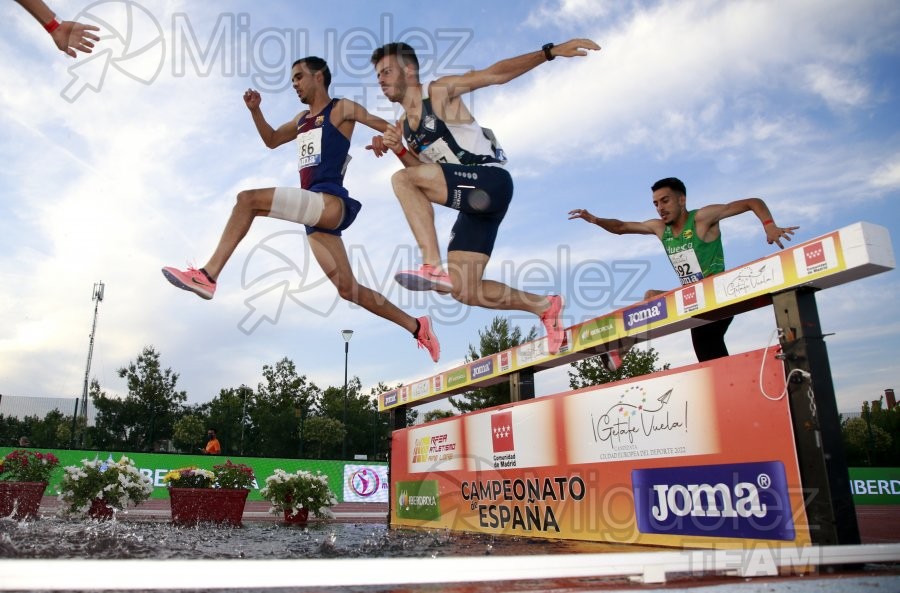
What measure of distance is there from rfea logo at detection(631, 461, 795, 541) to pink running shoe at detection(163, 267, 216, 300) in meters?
3.53

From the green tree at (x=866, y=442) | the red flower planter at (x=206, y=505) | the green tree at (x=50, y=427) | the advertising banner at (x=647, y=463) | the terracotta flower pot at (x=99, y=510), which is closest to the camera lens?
the advertising banner at (x=647, y=463)

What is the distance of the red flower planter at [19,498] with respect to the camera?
23.0 ft

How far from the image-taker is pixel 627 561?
92.5 inches

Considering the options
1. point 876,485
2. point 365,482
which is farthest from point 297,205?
point 876,485

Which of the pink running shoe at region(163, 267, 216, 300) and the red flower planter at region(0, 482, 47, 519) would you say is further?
the red flower planter at region(0, 482, 47, 519)

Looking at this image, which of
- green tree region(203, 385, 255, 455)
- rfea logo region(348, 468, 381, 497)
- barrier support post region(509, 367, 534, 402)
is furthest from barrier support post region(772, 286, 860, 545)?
green tree region(203, 385, 255, 455)

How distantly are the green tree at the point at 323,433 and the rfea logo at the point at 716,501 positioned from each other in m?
36.2

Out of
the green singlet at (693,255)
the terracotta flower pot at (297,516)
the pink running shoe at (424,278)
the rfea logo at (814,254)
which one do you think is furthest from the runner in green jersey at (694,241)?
the terracotta flower pot at (297,516)

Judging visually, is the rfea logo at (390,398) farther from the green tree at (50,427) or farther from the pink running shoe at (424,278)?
the green tree at (50,427)

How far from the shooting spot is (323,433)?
129ft

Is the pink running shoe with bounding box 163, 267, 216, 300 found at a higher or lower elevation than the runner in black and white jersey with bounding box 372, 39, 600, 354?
lower

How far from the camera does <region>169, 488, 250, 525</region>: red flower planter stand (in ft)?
26.0

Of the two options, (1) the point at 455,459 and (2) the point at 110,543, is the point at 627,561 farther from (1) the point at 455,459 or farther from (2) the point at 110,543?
(1) the point at 455,459

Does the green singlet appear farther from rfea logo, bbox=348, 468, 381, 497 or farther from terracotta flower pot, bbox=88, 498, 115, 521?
rfea logo, bbox=348, 468, 381, 497
